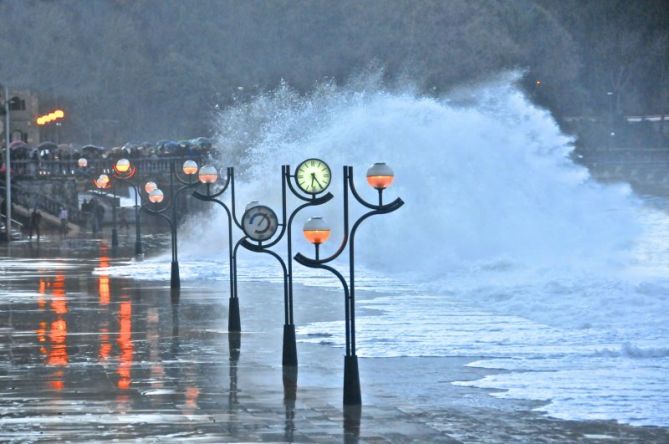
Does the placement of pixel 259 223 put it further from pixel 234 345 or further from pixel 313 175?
pixel 234 345

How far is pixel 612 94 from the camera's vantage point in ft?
363

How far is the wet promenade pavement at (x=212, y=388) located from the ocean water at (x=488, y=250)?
0.82 m

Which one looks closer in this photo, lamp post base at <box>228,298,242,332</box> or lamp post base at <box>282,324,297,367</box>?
lamp post base at <box>282,324,297,367</box>

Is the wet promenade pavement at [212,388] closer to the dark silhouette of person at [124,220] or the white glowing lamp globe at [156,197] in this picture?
the white glowing lamp globe at [156,197]

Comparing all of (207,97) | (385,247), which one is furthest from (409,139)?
(207,97)

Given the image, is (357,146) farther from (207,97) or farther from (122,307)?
(207,97)

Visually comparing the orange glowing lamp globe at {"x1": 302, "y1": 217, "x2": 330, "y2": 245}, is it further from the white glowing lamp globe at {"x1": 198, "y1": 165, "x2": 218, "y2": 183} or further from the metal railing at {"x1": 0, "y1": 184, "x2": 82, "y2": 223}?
the metal railing at {"x1": 0, "y1": 184, "x2": 82, "y2": 223}

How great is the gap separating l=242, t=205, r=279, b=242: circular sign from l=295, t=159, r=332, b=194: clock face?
2.91 ft

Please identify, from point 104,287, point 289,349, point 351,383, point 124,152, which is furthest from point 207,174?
point 124,152

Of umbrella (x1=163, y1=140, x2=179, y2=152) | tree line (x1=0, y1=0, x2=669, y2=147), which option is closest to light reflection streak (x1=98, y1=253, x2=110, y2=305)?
umbrella (x1=163, y1=140, x2=179, y2=152)

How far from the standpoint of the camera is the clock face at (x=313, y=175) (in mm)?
18891

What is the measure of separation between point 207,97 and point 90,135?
1245 centimetres

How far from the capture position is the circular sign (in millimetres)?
19641

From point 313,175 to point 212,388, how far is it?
3123mm
